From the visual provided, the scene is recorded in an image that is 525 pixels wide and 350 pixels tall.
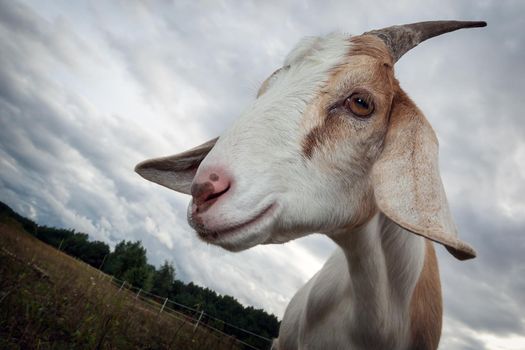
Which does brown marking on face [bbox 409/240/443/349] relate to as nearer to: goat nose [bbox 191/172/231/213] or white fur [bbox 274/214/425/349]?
white fur [bbox 274/214/425/349]

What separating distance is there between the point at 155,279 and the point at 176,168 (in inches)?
2128

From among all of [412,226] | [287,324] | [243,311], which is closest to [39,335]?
[287,324]

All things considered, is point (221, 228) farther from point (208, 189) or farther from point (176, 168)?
point (176, 168)

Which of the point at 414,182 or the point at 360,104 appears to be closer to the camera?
the point at 414,182

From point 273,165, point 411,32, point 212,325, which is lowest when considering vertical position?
point 212,325

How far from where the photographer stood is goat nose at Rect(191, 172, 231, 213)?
142 centimetres

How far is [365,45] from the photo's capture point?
7.36 ft

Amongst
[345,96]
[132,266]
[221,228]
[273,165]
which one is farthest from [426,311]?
[132,266]

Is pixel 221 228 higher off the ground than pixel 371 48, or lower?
lower

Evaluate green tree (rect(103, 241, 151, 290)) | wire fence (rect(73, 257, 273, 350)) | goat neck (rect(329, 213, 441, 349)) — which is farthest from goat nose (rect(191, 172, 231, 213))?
green tree (rect(103, 241, 151, 290))

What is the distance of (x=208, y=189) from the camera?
1419 mm

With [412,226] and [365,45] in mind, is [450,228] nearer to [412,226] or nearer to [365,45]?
[412,226]

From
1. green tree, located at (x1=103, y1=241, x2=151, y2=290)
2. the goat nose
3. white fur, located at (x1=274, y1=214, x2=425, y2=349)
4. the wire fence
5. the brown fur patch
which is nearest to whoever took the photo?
the goat nose

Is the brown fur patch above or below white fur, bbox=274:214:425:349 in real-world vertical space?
above
